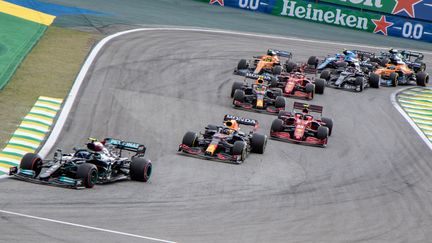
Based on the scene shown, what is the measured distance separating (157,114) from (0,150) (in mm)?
9422

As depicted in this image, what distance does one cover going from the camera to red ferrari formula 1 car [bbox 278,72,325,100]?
4462 cm

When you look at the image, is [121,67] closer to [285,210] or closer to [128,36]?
[128,36]

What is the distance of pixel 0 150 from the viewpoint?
96.4 ft

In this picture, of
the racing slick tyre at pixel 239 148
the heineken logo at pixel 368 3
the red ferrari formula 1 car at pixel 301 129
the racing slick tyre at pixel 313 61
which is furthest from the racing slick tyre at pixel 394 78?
the racing slick tyre at pixel 239 148

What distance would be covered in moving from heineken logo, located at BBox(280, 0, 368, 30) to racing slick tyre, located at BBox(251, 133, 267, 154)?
34.4 metres

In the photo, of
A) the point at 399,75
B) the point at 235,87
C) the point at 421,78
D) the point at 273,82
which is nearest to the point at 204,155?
the point at 235,87

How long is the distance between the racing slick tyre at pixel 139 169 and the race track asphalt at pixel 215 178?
0.89ft

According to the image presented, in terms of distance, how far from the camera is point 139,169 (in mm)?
27188

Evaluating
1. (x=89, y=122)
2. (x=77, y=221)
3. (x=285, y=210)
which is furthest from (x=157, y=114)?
(x=77, y=221)

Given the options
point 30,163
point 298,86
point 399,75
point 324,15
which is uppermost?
point 324,15

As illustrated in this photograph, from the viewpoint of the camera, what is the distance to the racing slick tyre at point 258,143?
32.9 meters

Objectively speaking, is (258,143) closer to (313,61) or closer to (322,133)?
(322,133)

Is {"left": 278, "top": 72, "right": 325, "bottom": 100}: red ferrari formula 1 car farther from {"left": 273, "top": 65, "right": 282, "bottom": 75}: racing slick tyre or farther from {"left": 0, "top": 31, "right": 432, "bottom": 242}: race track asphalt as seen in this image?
{"left": 273, "top": 65, "right": 282, "bottom": 75}: racing slick tyre

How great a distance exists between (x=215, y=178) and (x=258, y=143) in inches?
171
